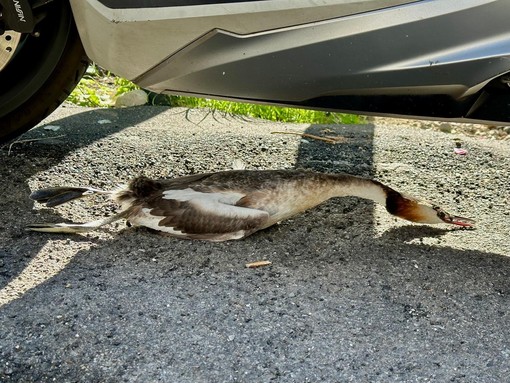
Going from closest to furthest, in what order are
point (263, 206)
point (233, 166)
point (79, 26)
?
point (79, 26)
point (263, 206)
point (233, 166)

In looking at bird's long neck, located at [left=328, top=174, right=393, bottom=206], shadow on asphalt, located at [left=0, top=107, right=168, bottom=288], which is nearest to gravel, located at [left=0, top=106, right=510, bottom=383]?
shadow on asphalt, located at [left=0, top=107, right=168, bottom=288]

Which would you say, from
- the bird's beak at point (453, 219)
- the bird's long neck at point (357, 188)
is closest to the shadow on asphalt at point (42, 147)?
the bird's long neck at point (357, 188)

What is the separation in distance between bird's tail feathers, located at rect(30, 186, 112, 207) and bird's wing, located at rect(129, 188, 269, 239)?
31cm

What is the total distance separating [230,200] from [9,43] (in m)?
1.28

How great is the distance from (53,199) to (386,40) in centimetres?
169

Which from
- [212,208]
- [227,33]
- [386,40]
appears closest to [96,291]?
[212,208]

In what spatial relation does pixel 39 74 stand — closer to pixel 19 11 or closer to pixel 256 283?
pixel 19 11

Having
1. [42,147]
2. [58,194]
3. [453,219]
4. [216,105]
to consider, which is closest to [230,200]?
[58,194]

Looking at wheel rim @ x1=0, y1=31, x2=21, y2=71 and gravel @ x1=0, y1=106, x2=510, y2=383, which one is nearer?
gravel @ x1=0, y1=106, x2=510, y2=383

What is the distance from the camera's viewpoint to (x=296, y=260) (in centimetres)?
349

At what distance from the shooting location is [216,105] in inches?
228

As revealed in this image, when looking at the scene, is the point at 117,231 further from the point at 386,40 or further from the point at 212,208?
the point at 386,40

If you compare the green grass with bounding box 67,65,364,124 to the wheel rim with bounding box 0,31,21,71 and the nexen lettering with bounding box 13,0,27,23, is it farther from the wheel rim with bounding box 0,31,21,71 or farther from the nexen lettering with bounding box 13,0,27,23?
the nexen lettering with bounding box 13,0,27,23

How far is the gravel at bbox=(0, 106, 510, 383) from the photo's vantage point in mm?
2758
